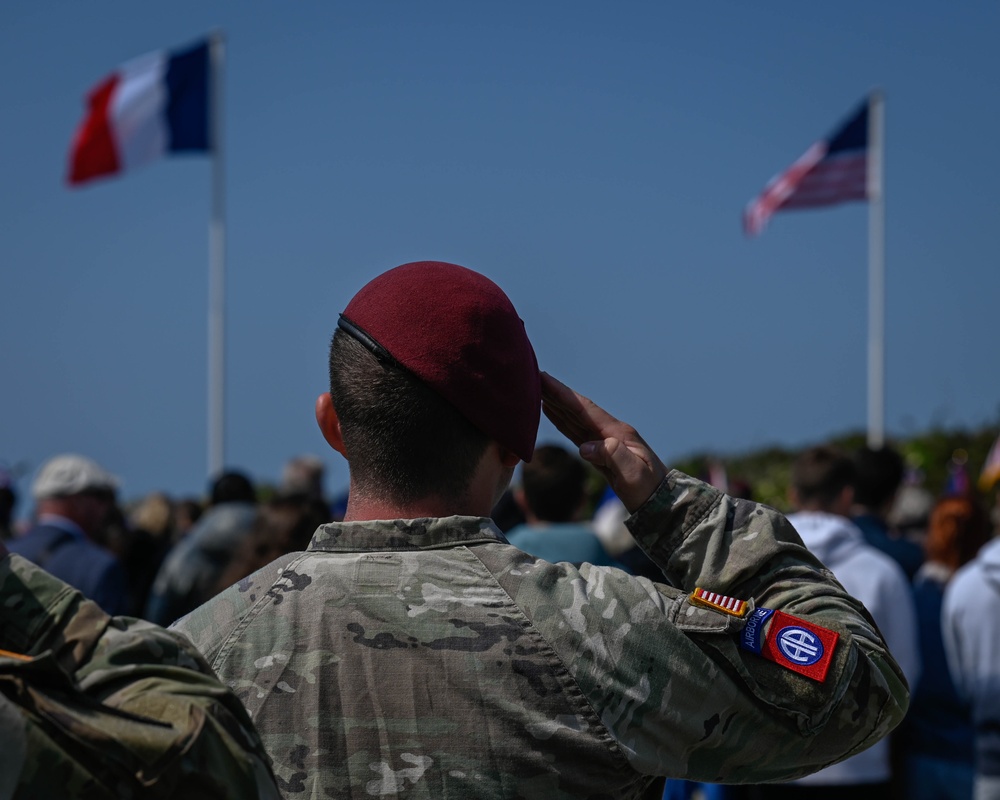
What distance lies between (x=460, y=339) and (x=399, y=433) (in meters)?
0.17

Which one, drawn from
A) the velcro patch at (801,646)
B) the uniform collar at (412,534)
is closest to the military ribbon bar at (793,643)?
the velcro patch at (801,646)

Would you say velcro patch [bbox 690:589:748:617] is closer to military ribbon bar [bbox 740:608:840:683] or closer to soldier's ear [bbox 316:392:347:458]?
military ribbon bar [bbox 740:608:840:683]

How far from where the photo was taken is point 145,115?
1359 centimetres

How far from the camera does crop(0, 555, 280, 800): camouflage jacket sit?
1.09m

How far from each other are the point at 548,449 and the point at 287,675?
10.8 ft

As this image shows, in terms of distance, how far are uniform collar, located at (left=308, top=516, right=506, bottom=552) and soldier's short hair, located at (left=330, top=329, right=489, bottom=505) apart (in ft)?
0.14

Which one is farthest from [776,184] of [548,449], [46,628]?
[46,628]

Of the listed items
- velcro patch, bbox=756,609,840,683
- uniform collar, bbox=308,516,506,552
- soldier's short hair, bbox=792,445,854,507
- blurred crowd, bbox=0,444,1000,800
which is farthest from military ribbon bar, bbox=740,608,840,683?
soldier's short hair, bbox=792,445,854,507

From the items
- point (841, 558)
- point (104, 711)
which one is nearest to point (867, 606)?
point (841, 558)

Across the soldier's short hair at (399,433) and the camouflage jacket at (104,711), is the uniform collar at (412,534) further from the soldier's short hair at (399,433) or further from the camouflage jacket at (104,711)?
the camouflage jacket at (104,711)

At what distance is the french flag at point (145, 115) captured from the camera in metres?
13.2

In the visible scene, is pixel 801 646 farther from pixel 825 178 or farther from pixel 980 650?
pixel 825 178

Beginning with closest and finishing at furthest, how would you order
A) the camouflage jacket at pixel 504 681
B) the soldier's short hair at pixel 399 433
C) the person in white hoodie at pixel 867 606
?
the camouflage jacket at pixel 504 681 < the soldier's short hair at pixel 399 433 < the person in white hoodie at pixel 867 606

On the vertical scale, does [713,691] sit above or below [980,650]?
above
